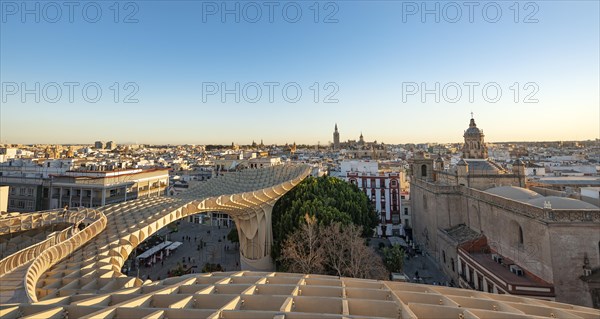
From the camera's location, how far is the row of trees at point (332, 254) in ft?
62.8

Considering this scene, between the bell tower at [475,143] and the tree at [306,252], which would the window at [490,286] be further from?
the bell tower at [475,143]

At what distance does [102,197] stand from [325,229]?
2629 cm

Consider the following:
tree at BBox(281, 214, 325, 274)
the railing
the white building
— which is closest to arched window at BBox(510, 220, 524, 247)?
tree at BBox(281, 214, 325, 274)

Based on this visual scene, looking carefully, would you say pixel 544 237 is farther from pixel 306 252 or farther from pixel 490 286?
pixel 306 252

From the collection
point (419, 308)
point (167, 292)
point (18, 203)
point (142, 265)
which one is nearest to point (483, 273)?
point (419, 308)

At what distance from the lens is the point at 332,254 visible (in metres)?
22.0

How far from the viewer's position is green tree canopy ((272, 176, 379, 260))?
2411 centimetres

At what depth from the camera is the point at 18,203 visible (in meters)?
35.7

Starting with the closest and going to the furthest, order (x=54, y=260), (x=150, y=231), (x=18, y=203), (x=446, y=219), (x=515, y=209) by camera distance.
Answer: (x=54, y=260) < (x=150, y=231) < (x=515, y=209) < (x=446, y=219) < (x=18, y=203)

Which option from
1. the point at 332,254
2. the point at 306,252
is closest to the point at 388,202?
the point at 332,254

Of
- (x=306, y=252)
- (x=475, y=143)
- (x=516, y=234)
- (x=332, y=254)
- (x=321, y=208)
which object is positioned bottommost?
(x=332, y=254)

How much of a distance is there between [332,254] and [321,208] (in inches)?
150

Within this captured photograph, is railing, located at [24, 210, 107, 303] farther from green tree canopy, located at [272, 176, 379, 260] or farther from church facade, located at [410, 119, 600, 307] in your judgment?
church facade, located at [410, 119, 600, 307]

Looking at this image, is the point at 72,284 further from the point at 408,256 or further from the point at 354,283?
the point at 408,256
